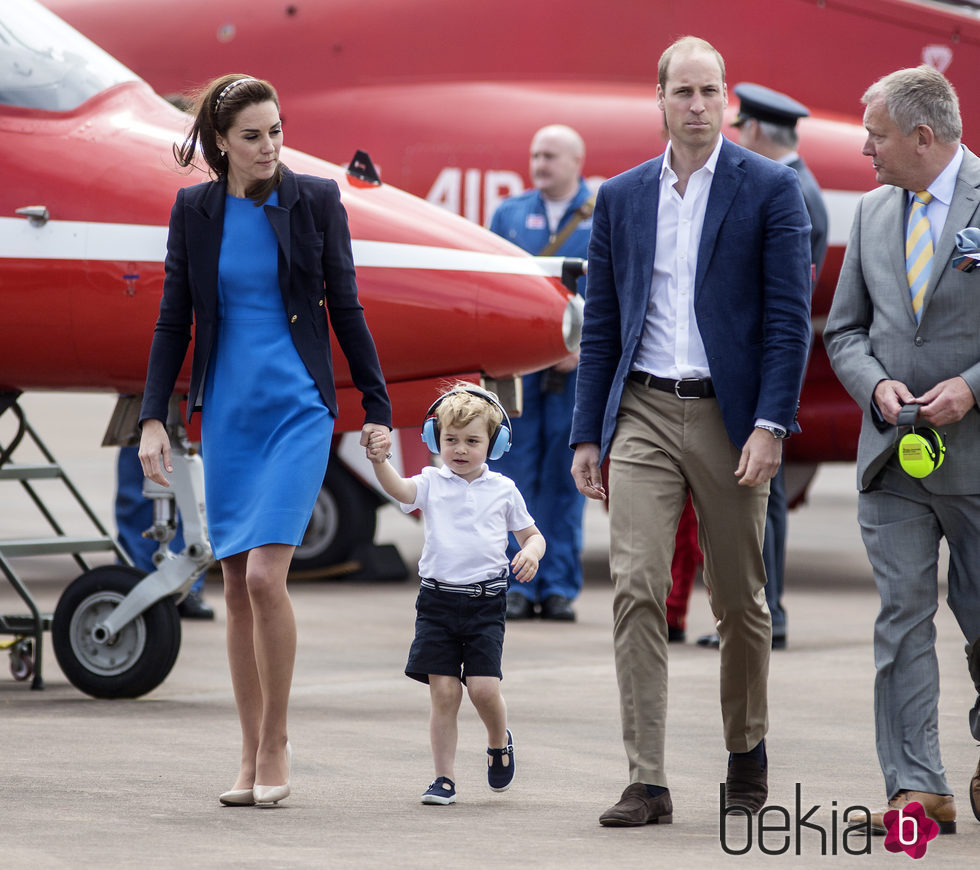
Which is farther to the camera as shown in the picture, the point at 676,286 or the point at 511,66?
the point at 511,66

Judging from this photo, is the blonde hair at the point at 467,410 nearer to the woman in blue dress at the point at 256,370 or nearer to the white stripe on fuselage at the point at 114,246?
the woman in blue dress at the point at 256,370

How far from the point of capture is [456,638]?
4.75 m

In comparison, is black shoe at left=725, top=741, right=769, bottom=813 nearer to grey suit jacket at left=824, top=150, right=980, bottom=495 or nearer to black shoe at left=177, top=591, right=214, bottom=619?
grey suit jacket at left=824, top=150, right=980, bottom=495

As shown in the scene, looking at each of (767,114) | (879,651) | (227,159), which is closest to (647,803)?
(879,651)

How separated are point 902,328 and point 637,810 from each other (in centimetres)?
140

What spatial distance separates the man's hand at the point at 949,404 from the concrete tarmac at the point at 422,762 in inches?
40.0

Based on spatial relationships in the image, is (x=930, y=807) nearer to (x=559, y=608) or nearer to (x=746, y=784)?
(x=746, y=784)

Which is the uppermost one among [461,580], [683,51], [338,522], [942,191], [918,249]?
[683,51]

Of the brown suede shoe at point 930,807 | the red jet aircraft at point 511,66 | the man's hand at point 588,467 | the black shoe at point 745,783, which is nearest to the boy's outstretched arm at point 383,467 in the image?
the man's hand at point 588,467

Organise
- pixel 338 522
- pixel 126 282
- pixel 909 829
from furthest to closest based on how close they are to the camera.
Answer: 1. pixel 338 522
2. pixel 126 282
3. pixel 909 829

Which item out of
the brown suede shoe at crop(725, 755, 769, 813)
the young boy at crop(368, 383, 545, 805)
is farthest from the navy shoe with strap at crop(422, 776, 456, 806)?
the brown suede shoe at crop(725, 755, 769, 813)

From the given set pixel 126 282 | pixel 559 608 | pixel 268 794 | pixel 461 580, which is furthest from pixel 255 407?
pixel 559 608

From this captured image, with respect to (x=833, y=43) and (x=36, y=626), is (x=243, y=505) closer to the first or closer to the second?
(x=36, y=626)

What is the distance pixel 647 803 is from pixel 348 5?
644 cm
